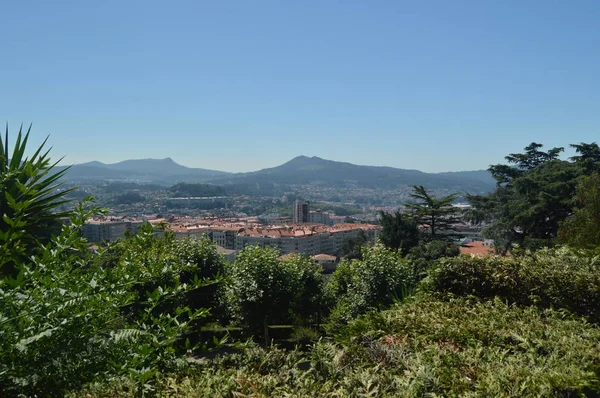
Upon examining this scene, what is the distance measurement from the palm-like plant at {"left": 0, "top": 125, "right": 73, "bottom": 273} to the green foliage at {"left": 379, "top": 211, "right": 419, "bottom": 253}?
20727 millimetres

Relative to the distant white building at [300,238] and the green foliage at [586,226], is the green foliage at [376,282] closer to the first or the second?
the green foliage at [586,226]

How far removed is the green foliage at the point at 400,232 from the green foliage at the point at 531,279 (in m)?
18.8

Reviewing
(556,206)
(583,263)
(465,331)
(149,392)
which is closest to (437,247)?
(556,206)

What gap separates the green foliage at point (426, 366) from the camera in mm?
2072

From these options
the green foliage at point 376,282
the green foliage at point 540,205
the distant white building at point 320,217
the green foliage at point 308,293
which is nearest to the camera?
the green foliage at point 376,282

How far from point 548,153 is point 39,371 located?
33937 millimetres

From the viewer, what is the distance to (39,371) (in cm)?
169

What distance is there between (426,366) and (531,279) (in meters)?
2.68

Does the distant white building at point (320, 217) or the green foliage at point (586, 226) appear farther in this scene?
the distant white building at point (320, 217)

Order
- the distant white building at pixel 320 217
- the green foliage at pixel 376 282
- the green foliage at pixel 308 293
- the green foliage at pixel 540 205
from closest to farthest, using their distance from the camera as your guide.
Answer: the green foliage at pixel 376 282 < the green foliage at pixel 308 293 < the green foliage at pixel 540 205 < the distant white building at pixel 320 217

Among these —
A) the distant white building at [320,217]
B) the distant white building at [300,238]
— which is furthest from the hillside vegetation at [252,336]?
the distant white building at [320,217]

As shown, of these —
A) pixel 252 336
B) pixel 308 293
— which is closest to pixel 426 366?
pixel 252 336

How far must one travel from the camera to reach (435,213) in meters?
24.3

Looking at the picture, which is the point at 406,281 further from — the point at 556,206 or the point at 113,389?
the point at 556,206
